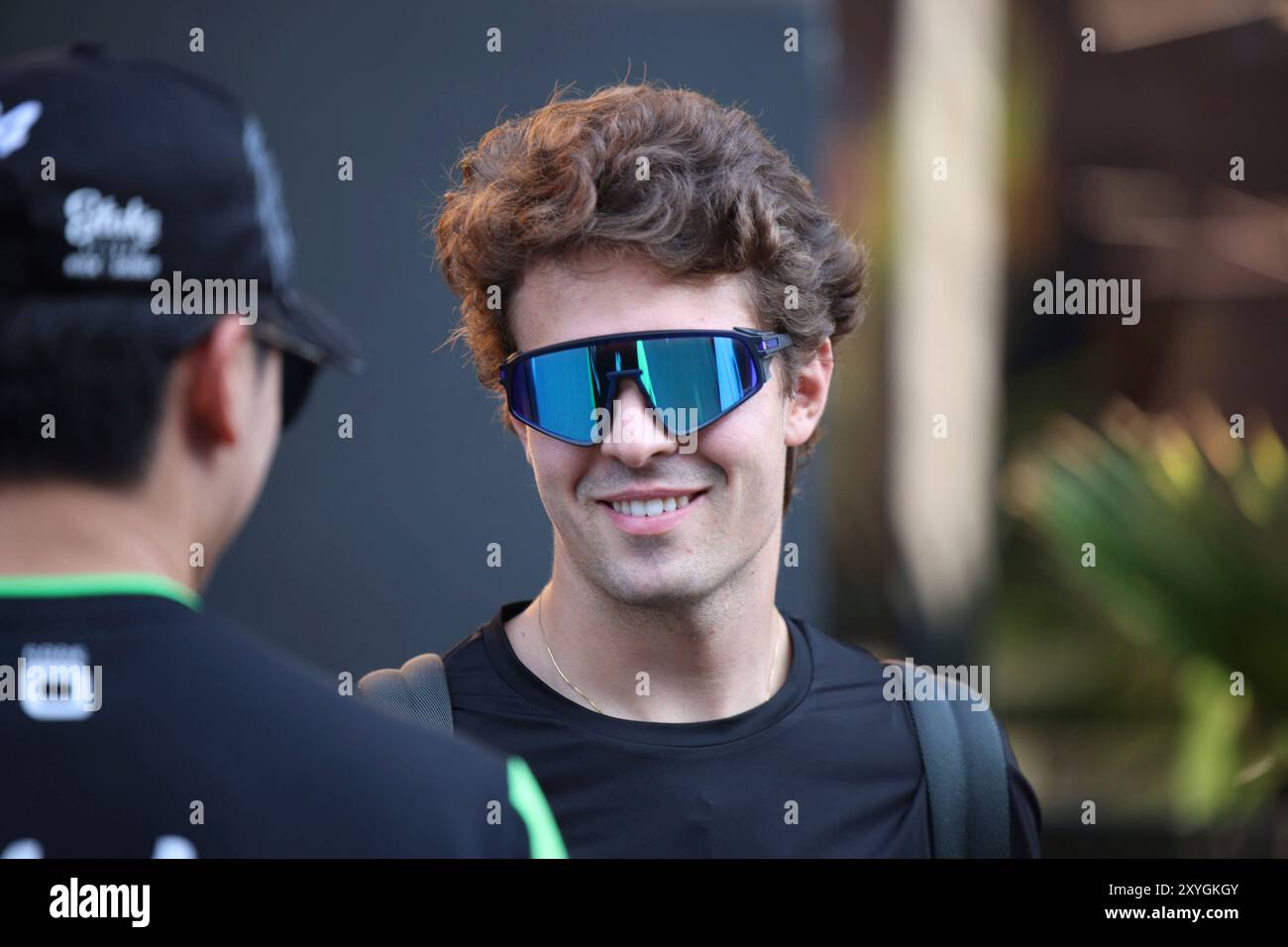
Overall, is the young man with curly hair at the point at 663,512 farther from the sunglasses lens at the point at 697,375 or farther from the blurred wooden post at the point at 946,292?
the blurred wooden post at the point at 946,292

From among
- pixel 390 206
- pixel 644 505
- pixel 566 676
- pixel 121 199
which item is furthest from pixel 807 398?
pixel 390 206

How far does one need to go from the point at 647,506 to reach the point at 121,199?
1.12 metres

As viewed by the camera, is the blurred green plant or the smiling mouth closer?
the smiling mouth

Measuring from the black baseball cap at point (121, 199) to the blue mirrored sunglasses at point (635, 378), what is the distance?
881 millimetres

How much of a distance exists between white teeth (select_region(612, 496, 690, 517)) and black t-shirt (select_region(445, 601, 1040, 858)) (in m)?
0.34

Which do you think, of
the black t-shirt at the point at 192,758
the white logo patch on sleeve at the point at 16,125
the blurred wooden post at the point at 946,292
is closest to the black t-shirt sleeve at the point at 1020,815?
the black t-shirt at the point at 192,758

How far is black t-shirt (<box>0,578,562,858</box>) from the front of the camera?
1433mm

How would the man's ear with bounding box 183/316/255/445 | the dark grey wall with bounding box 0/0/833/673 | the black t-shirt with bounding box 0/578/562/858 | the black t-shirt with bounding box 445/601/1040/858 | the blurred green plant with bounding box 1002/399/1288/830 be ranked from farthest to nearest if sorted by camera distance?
the dark grey wall with bounding box 0/0/833/673, the blurred green plant with bounding box 1002/399/1288/830, the black t-shirt with bounding box 445/601/1040/858, the man's ear with bounding box 183/316/255/445, the black t-shirt with bounding box 0/578/562/858

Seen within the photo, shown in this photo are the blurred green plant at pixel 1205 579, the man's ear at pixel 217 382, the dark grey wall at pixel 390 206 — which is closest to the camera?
the man's ear at pixel 217 382

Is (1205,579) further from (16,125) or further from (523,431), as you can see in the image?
(16,125)

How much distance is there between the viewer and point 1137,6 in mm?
5211

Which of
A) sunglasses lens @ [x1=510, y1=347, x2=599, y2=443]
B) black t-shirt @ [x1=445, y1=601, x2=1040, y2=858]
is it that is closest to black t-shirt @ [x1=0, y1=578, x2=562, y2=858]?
black t-shirt @ [x1=445, y1=601, x2=1040, y2=858]

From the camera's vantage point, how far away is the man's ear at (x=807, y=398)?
2693mm

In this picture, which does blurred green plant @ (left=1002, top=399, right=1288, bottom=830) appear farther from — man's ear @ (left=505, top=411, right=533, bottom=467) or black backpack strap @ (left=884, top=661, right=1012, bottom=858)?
man's ear @ (left=505, top=411, right=533, bottom=467)
